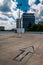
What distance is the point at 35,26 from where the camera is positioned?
480ft

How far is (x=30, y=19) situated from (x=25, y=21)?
17956 mm

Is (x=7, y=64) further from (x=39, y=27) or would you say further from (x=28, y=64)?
(x=39, y=27)

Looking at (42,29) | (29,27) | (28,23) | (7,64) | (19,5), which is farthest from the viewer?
(28,23)

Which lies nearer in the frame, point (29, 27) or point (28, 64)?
point (28, 64)

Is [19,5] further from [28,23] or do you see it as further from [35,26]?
[28,23]

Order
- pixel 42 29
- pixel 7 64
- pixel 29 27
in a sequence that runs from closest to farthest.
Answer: pixel 7 64 → pixel 42 29 → pixel 29 27

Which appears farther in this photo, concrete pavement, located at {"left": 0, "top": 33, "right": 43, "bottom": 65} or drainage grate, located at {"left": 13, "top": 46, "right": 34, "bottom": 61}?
drainage grate, located at {"left": 13, "top": 46, "right": 34, "bottom": 61}

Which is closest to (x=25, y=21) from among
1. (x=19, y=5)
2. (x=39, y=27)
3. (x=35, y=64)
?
(x=39, y=27)

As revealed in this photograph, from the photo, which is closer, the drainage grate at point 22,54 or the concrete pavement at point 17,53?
the concrete pavement at point 17,53

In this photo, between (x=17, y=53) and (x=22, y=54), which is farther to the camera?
(x=17, y=53)

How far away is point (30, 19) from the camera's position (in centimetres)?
17688

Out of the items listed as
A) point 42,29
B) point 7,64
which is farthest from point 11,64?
point 42,29

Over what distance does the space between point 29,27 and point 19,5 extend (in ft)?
333

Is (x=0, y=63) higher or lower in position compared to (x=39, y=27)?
higher
